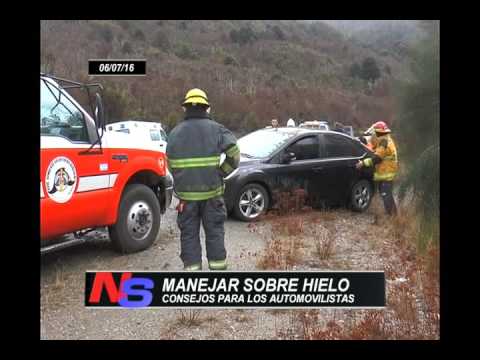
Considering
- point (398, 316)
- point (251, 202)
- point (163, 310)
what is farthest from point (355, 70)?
point (163, 310)

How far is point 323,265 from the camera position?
4977 mm

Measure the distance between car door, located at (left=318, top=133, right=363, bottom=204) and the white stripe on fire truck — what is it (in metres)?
3.72

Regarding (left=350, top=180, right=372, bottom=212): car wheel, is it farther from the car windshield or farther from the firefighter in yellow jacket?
the car windshield

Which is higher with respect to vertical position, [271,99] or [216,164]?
[271,99]

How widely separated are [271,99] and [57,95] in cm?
2372

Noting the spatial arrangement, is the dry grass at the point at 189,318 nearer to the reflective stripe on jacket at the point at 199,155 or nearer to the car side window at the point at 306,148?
the reflective stripe on jacket at the point at 199,155

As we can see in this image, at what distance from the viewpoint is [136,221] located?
5238mm

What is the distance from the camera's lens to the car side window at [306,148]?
288 inches

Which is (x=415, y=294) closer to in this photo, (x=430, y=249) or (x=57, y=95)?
(x=430, y=249)

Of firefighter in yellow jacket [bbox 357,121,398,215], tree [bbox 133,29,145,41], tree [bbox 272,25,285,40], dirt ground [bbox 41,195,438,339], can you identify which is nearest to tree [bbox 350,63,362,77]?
tree [bbox 272,25,285,40]

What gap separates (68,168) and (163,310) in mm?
1632

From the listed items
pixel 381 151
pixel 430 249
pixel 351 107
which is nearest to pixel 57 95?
pixel 430 249

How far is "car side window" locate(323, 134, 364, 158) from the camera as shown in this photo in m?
7.65

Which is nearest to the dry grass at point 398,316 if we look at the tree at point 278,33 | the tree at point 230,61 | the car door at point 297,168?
the car door at point 297,168
